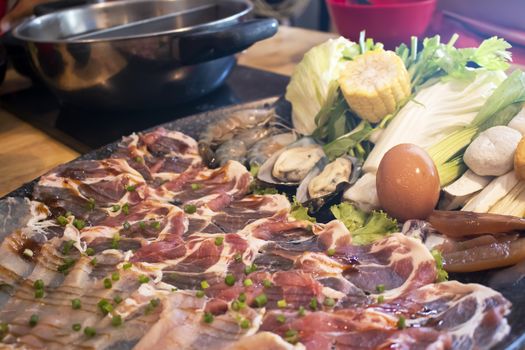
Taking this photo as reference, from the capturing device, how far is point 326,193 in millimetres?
1876

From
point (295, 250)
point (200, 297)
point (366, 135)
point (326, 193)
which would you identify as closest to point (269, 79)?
point (366, 135)

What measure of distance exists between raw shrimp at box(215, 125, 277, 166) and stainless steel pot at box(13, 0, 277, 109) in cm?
Result: 37

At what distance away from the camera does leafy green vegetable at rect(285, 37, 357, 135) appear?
7.47 ft

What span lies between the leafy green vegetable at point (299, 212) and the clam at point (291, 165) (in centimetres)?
13

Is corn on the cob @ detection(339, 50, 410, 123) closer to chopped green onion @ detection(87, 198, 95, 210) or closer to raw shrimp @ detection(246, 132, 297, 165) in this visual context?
raw shrimp @ detection(246, 132, 297, 165)

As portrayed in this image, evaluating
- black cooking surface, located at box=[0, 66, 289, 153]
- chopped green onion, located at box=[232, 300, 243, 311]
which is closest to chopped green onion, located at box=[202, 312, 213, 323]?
chopped green onion, located at box=[232, 300, 243, 311]

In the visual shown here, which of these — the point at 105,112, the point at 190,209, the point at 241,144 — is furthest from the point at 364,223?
the point at 105,112

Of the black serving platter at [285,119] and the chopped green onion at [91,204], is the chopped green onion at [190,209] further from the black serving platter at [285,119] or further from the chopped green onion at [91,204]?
the black serving platter at [285,119]

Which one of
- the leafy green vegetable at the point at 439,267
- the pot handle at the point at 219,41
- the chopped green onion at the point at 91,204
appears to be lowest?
the leafy green vegetable at the point at 439,267

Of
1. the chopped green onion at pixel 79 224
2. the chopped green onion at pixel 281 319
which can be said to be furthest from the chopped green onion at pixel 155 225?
the chopped green onion at pixel 281 319

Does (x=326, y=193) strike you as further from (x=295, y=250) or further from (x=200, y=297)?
(x=200, y=297)

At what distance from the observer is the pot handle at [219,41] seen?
233cm

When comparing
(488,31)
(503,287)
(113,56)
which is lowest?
(503,287)

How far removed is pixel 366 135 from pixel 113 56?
110cm
